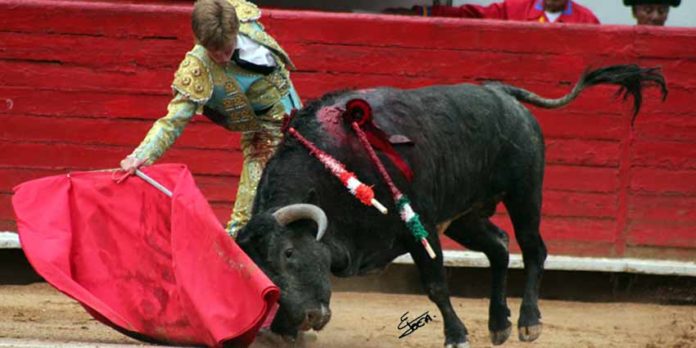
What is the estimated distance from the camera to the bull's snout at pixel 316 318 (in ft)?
16.6

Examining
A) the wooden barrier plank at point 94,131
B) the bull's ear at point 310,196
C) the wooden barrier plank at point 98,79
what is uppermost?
the bull's ear at point 310,196

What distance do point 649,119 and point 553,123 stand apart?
0.52m

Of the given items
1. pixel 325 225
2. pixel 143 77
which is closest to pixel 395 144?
pixel 325 225

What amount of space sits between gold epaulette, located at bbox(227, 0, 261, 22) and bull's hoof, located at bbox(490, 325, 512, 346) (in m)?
1.70

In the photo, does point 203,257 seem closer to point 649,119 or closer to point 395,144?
point 395,144

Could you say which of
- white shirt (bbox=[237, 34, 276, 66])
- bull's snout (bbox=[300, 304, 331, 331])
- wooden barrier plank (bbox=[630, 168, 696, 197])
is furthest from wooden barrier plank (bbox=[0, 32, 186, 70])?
bull's snout (bbox=[300, 304, 331, 331])

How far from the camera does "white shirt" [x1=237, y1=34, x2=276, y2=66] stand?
5.54 meters

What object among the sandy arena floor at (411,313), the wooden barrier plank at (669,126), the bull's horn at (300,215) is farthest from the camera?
the wooden barrier plank at (669,126)

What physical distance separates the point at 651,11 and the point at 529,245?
2.31 m

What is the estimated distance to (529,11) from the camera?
8.23 meters

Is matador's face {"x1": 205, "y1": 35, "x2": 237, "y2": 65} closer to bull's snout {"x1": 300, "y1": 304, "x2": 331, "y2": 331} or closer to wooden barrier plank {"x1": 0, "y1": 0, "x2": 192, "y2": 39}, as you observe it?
bull's snout {"x1": 300, "y1": 304, "x2": 331, "y2": 331}

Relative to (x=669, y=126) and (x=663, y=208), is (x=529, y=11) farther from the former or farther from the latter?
(x=663, y=208)

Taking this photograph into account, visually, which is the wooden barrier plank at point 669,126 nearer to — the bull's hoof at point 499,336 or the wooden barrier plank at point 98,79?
the bull's hoof at point 499,336

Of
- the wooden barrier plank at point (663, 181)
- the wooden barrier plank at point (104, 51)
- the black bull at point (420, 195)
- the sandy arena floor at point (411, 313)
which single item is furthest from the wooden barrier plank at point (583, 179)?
the wooden barrier plank at point (104, 51)
